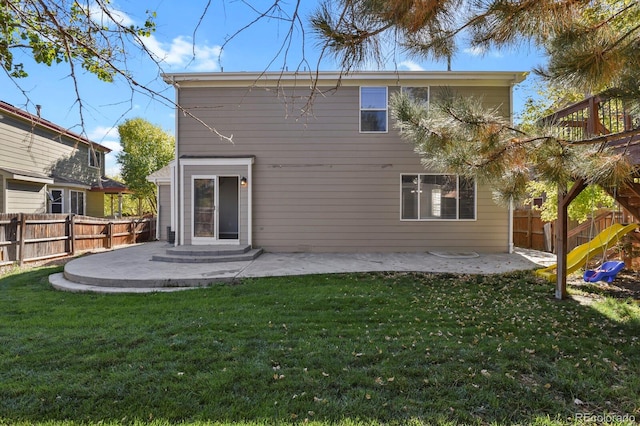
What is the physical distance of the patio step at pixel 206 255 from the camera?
7.83m

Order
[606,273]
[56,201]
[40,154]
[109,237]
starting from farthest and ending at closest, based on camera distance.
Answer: [56,201] < [40,154] < [109,237] < [606,273]

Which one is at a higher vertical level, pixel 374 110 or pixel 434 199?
pixel 374 110

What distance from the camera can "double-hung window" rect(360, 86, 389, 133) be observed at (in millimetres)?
9164

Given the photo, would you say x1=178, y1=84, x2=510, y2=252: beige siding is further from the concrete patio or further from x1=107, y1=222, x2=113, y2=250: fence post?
x1=107, y1=222, x2=113, y2=250: fence post

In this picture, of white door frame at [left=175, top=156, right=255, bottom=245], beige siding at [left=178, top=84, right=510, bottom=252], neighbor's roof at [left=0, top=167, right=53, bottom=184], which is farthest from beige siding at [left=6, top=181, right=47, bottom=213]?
beige siding at [left=178, top=84, right=510, bottom=252]

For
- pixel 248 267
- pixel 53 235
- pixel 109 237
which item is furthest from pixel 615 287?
pixel 109 237

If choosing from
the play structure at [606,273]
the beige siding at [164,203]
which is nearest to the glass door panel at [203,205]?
the beige siding at [164,203]

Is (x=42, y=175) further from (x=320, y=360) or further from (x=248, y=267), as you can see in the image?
(x=320, y=360)

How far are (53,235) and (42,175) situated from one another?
454 cm

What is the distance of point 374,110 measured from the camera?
9.21 meters

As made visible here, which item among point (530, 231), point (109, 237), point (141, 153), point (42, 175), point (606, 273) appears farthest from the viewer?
point (141, 153)

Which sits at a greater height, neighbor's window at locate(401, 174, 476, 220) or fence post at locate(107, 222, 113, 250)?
neighbor's window at locate(401, 174, 476, 220)

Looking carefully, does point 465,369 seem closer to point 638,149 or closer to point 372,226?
point 638,149

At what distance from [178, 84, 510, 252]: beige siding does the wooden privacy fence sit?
353 centimetres
